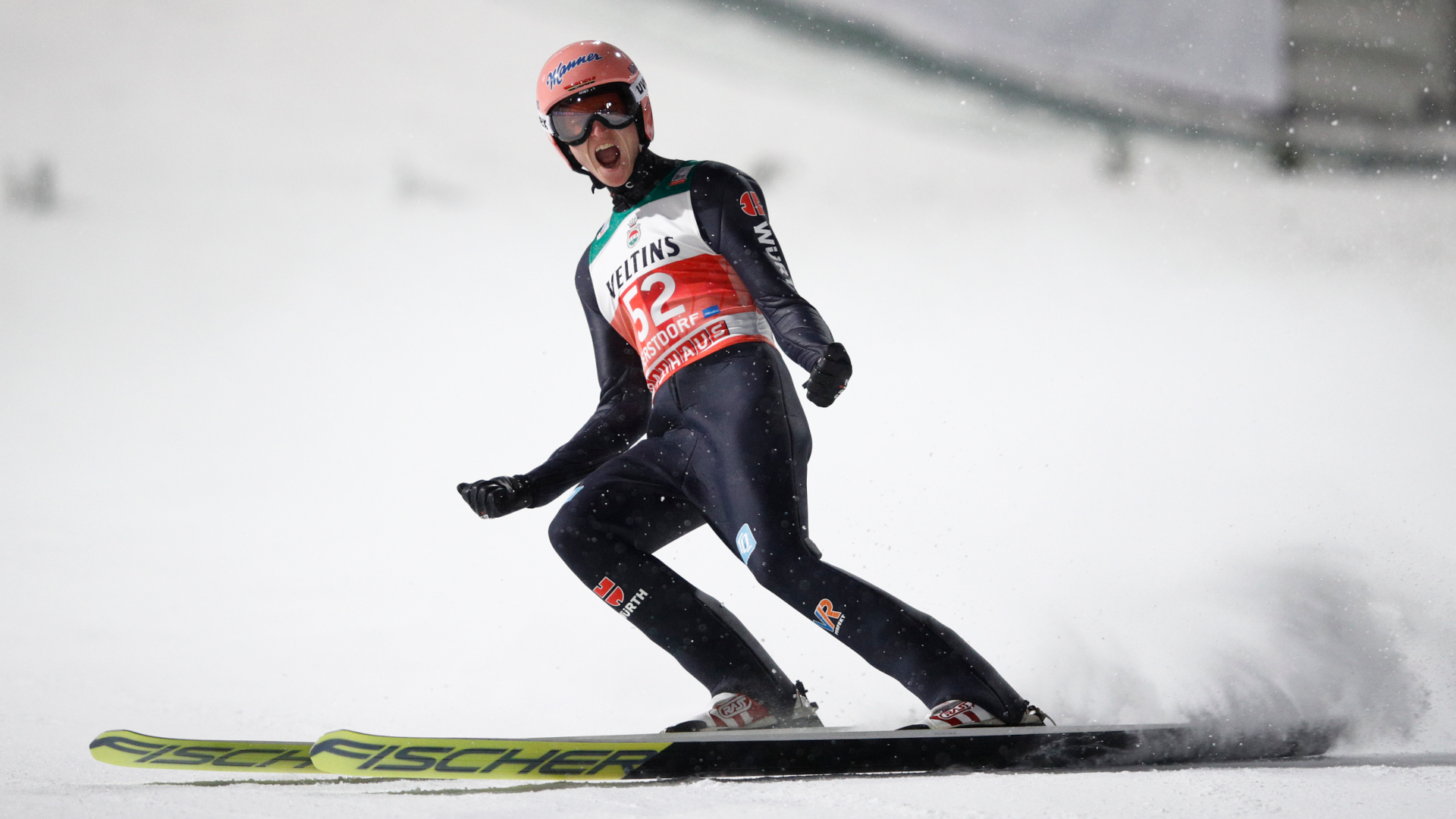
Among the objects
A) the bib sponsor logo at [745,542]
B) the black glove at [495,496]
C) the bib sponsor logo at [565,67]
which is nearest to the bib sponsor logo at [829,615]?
the bib sponsor logo at [745,542]

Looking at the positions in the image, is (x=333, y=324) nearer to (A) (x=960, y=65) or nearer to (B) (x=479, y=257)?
(B) (x=479, y=257)

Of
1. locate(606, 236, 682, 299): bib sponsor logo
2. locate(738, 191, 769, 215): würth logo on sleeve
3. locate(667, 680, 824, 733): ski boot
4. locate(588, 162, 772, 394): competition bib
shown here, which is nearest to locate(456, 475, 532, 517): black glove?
locate(588, 162, 772, 394): competition bib

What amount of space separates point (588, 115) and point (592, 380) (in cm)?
422

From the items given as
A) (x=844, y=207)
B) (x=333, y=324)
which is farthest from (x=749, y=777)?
(x=333, y=324)

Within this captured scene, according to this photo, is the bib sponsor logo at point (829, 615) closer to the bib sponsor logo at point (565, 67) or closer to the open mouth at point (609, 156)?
the open mouth at point (609, 156)

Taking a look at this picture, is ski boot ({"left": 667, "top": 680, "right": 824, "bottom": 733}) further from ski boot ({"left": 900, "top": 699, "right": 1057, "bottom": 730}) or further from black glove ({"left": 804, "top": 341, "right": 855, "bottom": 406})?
black glove ({"left": 804, "top": 341, "right": 855, "bottom": 406})

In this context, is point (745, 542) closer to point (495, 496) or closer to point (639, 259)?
point (495, 496)

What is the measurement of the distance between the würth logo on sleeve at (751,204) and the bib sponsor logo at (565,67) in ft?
1.81

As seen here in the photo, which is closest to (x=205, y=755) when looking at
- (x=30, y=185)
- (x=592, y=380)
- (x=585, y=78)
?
(x=585, y=78)

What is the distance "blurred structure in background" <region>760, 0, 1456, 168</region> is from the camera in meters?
Result: 7.07

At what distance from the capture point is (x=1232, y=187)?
7.68 meters

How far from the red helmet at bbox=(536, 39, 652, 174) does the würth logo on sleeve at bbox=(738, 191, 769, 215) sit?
0.35 meters

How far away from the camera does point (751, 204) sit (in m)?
2.41

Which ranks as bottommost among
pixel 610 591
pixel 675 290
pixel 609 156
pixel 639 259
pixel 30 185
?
pixel 610 591
